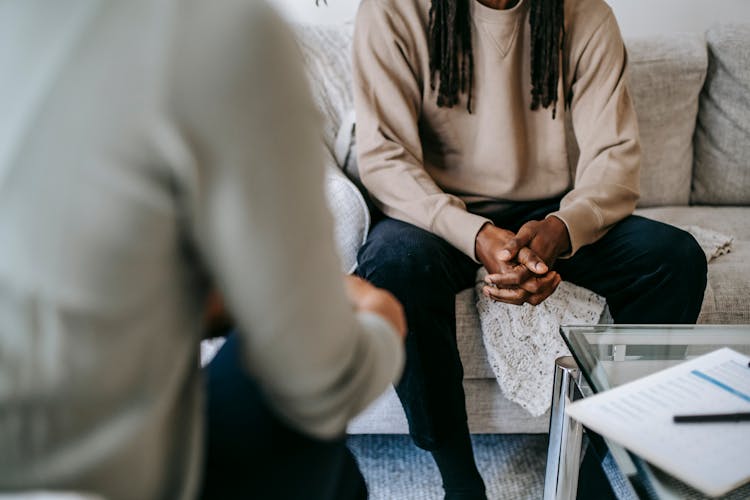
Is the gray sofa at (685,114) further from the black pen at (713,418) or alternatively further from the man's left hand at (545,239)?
the black pen at (713,418)

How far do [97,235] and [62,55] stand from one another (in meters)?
0.11

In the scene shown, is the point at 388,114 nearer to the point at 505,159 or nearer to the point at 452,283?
the point at 505,159

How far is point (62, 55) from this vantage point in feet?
1.27

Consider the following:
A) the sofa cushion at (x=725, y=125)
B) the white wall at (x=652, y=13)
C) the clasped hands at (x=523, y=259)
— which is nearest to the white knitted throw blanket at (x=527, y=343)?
the clasped hands at (x=523, y=259)

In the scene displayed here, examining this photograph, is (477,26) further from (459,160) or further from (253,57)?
(253,57)

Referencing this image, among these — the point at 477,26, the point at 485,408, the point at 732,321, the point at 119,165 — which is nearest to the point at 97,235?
the point at 119,165

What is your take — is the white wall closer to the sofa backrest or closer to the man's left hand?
the sofa backrest

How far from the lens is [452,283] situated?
1.24 meters

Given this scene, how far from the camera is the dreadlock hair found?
139cm

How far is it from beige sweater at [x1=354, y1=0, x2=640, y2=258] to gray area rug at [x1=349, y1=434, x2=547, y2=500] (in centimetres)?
50

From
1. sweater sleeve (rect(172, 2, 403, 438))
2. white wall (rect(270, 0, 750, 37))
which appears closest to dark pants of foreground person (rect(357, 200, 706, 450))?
sweater sleeve (rect(172, 2, 403, 438))

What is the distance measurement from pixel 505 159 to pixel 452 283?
34 cm

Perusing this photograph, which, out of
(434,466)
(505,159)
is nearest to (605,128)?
(505,159)

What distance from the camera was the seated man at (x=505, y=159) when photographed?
4.08 feet
